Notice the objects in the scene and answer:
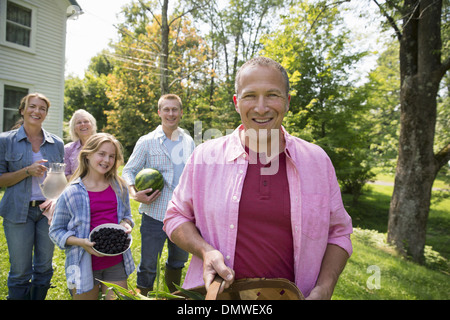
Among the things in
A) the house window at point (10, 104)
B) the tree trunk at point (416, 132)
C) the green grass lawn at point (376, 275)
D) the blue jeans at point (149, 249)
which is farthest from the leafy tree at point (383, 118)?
the house window at point (10, 104)

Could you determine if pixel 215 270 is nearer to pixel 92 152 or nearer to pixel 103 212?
pixel 103 212

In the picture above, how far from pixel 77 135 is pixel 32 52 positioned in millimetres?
9361

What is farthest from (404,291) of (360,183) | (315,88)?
(360,183)

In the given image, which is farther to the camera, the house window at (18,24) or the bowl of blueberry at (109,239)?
the house window at (18,24)

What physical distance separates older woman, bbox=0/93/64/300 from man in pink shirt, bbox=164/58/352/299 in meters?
2.44

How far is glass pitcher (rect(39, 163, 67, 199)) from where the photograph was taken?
120 inches

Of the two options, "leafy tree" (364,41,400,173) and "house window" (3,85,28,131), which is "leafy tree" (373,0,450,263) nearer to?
"leafy tree" (364,41,400,173)

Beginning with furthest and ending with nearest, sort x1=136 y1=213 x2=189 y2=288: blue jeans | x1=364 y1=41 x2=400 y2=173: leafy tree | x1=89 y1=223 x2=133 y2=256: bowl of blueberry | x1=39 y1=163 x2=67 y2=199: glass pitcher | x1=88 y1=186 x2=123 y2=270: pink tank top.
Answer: x1=364 y1=41 x2=400 y2=173: leafy tree < x1=136 y1=213 x2=189 y2=288: blue jeans < x1=39 y1=163 x2=67 y2=199: glass pitcher < x1=88 y1=186 x2=123 y2=270: pink tank top < x1=89 y1=223 x2=133 y2=256: bowl of blueberry

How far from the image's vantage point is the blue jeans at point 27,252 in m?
3.28

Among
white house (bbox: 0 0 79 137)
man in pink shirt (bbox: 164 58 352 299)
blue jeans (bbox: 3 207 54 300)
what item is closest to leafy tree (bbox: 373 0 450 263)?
man in pink shirt (bbox: 164 58 352 299)

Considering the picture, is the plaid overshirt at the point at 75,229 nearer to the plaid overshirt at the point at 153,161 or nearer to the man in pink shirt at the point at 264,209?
the plaid overshirt at the point at 153,161

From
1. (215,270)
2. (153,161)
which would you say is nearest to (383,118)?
(153,161)

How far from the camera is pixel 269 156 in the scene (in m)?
1.78

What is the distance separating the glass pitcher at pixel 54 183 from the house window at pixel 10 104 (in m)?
9.87
